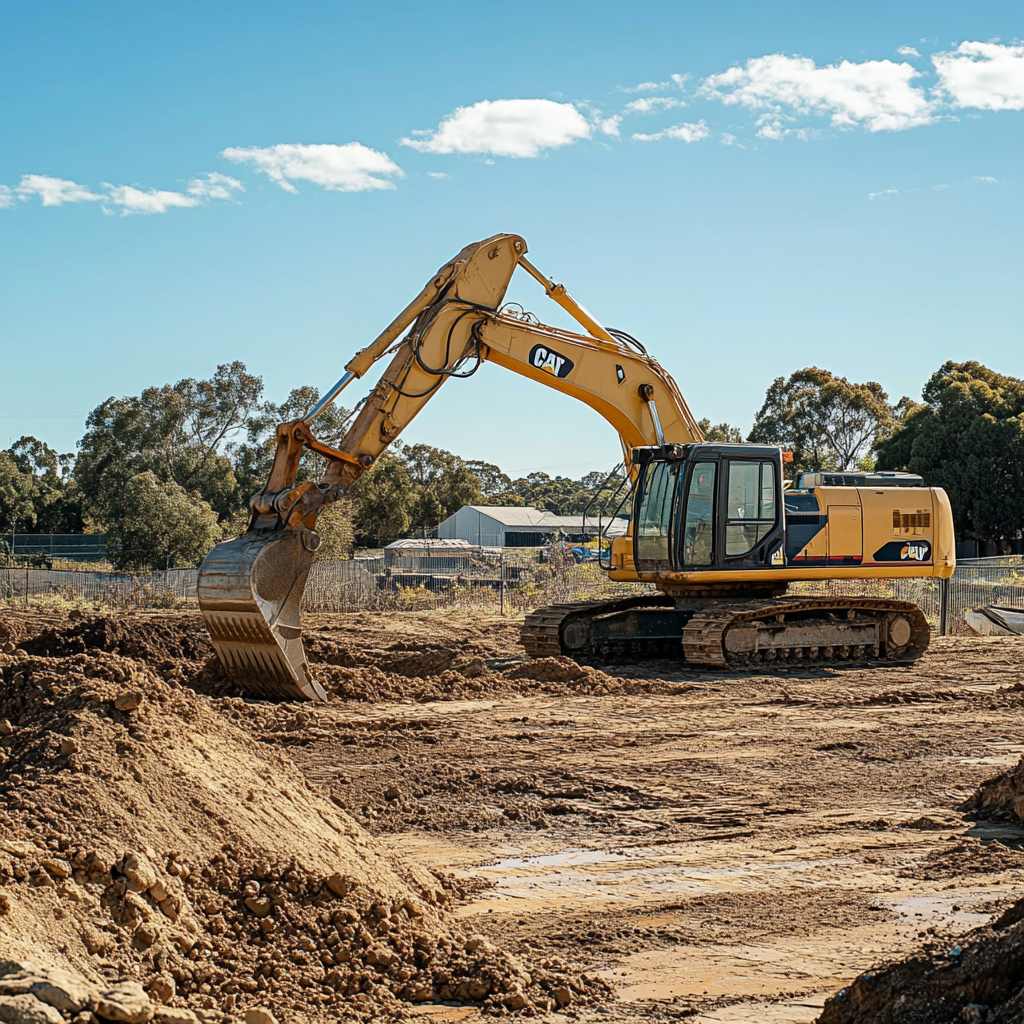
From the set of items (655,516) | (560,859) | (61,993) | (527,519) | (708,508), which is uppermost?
(527,519)

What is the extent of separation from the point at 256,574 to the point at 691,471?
5.93 m

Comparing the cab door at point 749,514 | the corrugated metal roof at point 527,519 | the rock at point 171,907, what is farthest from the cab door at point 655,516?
the corrugated metal roof at point 527,519

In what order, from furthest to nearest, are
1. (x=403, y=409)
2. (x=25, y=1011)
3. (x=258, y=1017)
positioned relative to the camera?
(x=403, y=409), (x=258, y=1017), (x=25, y=1011)

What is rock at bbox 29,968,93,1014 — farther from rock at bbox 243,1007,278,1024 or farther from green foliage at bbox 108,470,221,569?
green foliage at bbox 108,470,221,569

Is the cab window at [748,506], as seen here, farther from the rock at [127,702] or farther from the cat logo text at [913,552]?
the rock at [127,702]

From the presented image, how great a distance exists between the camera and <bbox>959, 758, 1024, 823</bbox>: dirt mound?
812cm

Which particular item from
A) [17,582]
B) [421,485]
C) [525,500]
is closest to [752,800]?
[17,582]

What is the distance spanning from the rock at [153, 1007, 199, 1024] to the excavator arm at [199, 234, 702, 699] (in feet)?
25.8

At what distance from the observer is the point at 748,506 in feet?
52.3

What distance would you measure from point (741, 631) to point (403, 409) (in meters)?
4.95

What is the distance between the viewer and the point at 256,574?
39.3 feet

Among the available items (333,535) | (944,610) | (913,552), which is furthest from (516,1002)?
(333,535)

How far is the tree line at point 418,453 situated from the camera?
149ft

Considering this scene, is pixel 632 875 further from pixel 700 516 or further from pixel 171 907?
pixel 700 516
